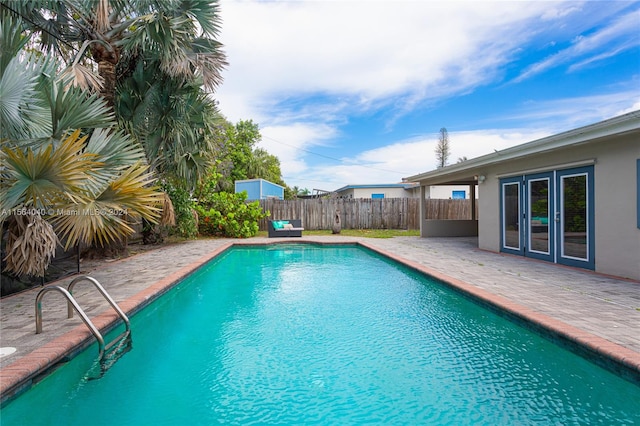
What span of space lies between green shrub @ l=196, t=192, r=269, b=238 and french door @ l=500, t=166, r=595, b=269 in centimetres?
961

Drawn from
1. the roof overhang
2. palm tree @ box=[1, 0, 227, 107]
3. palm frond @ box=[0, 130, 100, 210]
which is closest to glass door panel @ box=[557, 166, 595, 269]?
the roof overhang

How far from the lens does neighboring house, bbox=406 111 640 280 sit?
231 inches

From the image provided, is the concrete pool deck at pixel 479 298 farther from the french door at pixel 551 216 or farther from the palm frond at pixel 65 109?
the palm frond at pixel 65 109

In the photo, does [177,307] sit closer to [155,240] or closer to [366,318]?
[366,318]

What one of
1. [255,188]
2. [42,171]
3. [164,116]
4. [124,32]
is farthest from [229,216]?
[42,171]

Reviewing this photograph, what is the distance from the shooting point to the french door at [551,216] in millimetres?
6824

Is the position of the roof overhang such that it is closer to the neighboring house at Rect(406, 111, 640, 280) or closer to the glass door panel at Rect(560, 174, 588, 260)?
the neighboring house at Rect(406, 111, 640, 280)

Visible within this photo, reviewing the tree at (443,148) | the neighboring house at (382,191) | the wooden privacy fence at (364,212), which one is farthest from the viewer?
the tree at (443,148)

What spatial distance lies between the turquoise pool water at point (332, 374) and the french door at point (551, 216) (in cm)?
334

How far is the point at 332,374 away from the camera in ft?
11.0

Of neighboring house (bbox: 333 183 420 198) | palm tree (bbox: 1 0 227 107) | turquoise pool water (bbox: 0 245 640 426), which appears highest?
palm tree (bbox: 1 0 227 107)

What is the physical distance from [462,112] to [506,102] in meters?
3.57

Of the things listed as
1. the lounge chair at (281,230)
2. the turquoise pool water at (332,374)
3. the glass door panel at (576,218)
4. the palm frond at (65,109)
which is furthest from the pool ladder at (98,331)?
the lounge chair at (281,230)

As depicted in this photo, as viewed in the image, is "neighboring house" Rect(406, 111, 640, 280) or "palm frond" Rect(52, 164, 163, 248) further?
"neighboring house" Rect(406, 111, 640, 280)
